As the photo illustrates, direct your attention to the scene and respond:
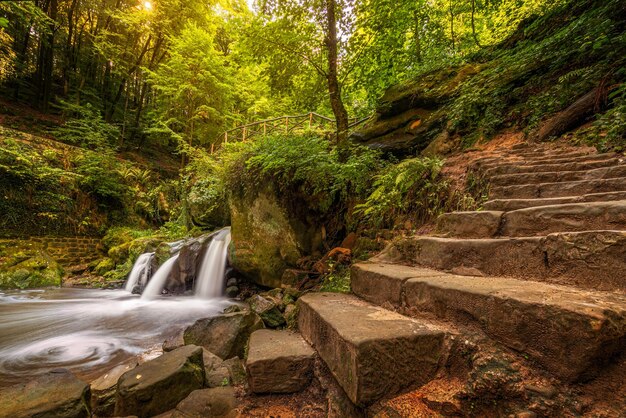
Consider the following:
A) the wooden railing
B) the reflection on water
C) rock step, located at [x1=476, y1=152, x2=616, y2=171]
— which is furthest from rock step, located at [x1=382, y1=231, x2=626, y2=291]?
the wooden railing

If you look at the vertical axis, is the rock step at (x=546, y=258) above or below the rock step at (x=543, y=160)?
below

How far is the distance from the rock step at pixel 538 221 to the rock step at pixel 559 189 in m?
0.77

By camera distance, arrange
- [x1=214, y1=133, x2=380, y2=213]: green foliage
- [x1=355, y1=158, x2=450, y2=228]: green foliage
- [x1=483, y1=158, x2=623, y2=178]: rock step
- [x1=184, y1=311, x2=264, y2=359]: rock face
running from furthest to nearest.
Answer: [x1=214, y1=133, x2=380, y2=213]: green foliage → [x1=355, y1=158, x2=450, y2=228]: green foliage → [x1=184, y1=311, x2=264, y2=359]: rock face → [x1=483, y1=158, x2=623, y2=178]: rock step

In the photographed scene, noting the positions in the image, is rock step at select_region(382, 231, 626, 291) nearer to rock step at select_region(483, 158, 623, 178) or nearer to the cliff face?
→ rock step at select_region(483, 158, 623, 178)

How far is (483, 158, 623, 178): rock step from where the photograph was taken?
9.10ft

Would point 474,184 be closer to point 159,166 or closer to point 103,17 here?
point 159,166

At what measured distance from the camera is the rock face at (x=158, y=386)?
2.14 metres

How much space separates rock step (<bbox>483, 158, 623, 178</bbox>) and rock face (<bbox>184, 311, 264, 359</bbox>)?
132 inches

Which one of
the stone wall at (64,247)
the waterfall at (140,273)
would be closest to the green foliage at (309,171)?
the waterfall at (140,273)

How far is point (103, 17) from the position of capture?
53.5 feet

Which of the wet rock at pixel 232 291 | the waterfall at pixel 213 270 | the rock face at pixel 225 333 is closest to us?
the rock face at pixel 225 333

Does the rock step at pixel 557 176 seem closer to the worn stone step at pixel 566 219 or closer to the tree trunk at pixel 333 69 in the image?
the worn stone step at pixel 566 219

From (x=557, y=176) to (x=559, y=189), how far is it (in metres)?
0.31

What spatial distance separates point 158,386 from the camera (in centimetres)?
219
